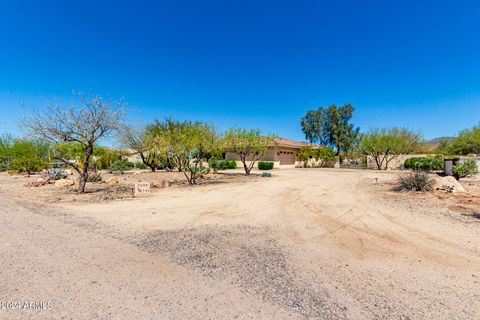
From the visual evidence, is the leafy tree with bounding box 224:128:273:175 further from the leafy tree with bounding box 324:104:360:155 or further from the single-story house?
the leafy tree with bounding box 324:104:360:155

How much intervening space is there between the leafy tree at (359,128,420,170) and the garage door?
9362 millimetres

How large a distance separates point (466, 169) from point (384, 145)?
15595mm

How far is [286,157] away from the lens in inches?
1345

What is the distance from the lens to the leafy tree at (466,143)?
1171 inches

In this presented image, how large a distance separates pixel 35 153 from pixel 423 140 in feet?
165

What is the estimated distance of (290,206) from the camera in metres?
8.16

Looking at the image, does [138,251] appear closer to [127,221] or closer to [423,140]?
[127,221]

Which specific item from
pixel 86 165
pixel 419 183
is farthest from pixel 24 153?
pixel 419 183

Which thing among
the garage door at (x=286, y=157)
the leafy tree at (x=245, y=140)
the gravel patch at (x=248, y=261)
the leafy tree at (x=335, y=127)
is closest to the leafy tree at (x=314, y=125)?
the leafy tree at (x=335, y=127)

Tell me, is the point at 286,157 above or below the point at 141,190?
above

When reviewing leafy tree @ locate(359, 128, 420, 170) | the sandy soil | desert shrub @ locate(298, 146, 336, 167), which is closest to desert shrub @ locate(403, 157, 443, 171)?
leafy tree @ locate(359, 128, 420, 170)

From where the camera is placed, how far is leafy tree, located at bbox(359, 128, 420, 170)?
28.8 metres

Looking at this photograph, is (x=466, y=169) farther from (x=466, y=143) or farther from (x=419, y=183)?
(x=466, y=143)

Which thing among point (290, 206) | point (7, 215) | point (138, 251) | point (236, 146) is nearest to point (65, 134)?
point (7, 215)
